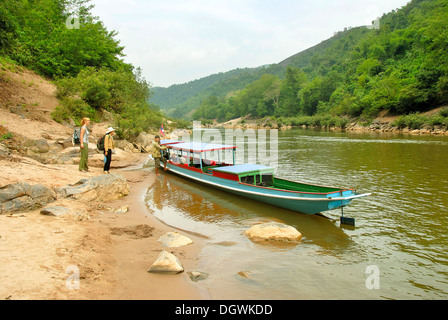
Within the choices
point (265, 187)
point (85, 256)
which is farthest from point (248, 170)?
point (85, 256)

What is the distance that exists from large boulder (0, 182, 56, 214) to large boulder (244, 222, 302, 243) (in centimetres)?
597

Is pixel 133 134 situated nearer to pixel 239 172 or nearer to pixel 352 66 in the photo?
pixel 239 172

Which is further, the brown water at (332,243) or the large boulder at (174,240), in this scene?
the large boulder at (174,240)

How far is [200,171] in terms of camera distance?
1522cm

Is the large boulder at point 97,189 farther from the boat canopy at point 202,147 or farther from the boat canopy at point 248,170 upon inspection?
the boat canopy at point 202,147

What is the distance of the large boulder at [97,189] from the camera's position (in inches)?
365

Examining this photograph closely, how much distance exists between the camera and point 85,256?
5.63 metres

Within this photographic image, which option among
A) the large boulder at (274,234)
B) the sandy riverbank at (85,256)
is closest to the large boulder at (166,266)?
the sandy riverbank at (85,256)

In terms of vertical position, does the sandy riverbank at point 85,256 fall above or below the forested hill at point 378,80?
below

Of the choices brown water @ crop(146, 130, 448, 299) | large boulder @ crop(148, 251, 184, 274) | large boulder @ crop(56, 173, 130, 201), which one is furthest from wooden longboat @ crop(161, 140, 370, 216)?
large boulder @ crop(148, 251, 184, 274)

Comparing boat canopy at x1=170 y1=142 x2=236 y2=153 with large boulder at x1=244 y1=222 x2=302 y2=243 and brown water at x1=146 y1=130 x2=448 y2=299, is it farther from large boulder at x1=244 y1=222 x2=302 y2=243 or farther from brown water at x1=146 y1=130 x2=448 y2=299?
large boulder at x1=244 y1=222 x2=302 y2=243

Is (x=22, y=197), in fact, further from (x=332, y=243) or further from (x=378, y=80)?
(x=378, y=80)

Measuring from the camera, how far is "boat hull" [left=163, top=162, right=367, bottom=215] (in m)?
9.59
